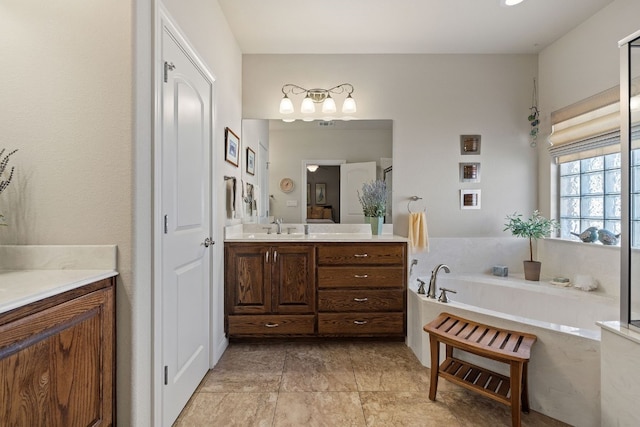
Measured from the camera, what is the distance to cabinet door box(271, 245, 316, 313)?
2527mm

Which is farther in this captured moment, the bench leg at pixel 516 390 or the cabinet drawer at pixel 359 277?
the cabinet drawer at pixel 359 277

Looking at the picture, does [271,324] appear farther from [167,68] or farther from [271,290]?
[167,68]

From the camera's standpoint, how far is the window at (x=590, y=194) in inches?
95.5

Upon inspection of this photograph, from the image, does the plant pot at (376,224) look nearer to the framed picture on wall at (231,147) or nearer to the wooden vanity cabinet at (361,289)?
the wooden vanity cabinet at (361,289)

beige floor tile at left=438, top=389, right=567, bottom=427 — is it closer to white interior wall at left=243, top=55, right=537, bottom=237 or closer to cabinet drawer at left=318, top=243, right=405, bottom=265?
cabinet drawer at left=318, top=243, right=405, bottom=265

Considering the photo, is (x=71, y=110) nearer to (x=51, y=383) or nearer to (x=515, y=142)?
(x=51, y=383)

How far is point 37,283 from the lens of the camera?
39.3 inches

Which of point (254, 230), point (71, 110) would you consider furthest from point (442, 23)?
point (71, 110)

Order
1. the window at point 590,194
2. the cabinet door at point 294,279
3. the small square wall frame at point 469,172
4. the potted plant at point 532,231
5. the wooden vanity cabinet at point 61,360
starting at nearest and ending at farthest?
the wooden vanity cabinet at point 61,360 < the window at point 590,194 < the cabinet door at point 294,279 < the potted plant at point 532,231 < the small square wall frame at point 469,172

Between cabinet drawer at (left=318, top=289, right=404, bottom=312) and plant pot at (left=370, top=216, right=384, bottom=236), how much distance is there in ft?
2.10

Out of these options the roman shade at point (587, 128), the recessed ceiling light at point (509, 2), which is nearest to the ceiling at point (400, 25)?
the recessed ceiling light at point (509, 2)

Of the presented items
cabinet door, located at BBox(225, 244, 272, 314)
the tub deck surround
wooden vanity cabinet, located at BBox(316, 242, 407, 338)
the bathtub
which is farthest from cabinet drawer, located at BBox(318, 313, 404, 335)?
the tub deck surround

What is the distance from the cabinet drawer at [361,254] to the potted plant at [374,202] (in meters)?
0.48

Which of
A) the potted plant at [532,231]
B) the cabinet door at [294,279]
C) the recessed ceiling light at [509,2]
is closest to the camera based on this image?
the recessed ceiling light at [509,2]
